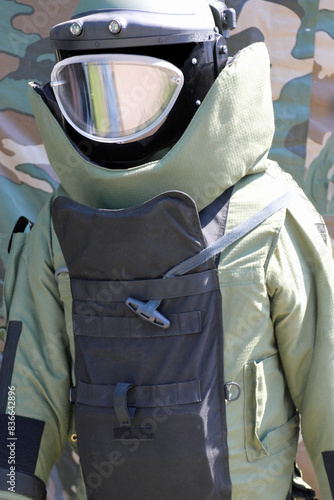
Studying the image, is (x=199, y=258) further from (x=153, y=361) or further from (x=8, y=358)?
(x=8, y=358)

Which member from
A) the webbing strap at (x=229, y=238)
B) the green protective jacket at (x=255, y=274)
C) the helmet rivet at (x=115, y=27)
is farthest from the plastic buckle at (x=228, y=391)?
the helmet rivet at (x=115, y=27)

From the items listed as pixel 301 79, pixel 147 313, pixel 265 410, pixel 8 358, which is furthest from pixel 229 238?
pixel 301 79

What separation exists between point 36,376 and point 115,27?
730mm

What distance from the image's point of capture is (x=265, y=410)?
4.54 feet

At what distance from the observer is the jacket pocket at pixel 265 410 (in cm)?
136

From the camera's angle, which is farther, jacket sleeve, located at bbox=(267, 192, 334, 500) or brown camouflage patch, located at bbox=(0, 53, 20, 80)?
brown camouflage patch, located at bbox=(0, 53, 20, 80)

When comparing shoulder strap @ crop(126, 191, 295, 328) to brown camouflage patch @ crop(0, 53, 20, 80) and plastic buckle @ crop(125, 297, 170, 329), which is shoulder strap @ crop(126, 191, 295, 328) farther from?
brown camouflage patch @ crop(0, 53, 20, 80)

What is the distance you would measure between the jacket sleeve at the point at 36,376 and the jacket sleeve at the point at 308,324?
470mm

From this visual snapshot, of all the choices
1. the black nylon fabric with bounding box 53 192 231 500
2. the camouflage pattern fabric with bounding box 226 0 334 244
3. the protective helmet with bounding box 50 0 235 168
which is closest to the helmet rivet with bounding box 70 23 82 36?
the protective helmet with bounding box 50 0 235 168

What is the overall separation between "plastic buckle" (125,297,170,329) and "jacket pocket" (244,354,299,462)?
188mm

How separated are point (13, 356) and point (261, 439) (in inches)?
21.6

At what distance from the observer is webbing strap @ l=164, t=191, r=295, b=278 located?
4.33 feet

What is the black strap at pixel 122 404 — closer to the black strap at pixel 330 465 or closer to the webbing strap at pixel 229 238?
the webbing strap at pixel 229 238

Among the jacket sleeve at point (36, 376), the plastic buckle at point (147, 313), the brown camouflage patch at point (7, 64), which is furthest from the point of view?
the brown camouflage patch at point (7, 64)
